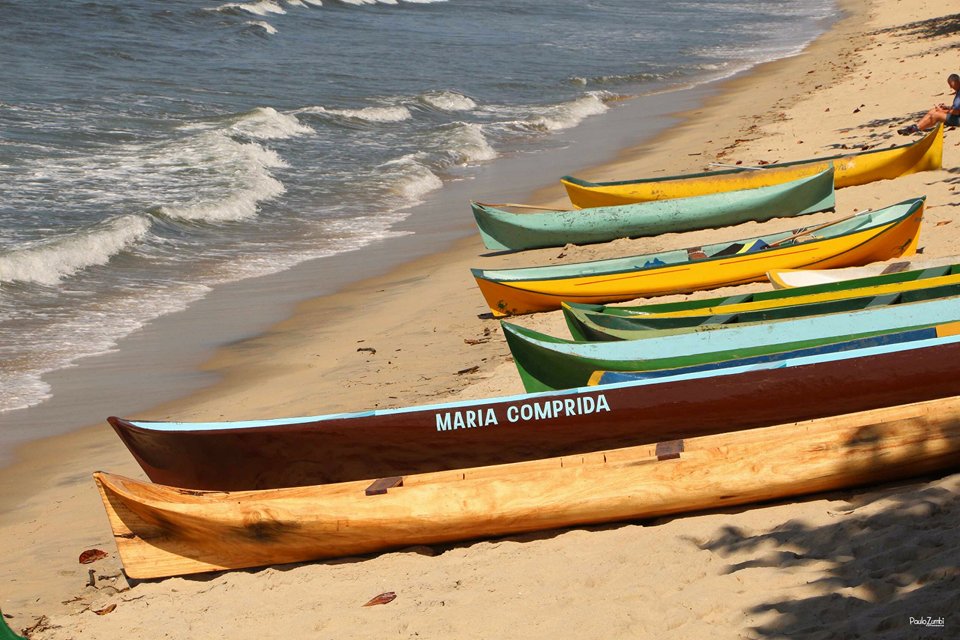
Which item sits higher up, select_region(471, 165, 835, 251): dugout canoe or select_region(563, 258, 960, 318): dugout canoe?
select_region(563, 258, 960, 318): dugout canoe

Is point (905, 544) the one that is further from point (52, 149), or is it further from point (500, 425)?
point (52, 149)

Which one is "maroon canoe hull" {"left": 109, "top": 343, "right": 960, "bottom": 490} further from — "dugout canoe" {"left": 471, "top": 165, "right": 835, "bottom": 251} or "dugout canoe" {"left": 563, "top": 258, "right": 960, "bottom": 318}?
"dugout canoe" {"left": 471, "top": 165, "right": 835, "bottom": 251}

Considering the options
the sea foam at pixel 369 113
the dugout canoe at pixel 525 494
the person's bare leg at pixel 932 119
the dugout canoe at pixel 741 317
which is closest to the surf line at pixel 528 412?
the dugout canoe at pixel 525 494

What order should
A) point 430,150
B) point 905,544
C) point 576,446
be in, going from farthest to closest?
point 430,150, point 576,446, point 905,544

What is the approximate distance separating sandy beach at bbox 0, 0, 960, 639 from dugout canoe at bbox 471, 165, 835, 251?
67.3 inches

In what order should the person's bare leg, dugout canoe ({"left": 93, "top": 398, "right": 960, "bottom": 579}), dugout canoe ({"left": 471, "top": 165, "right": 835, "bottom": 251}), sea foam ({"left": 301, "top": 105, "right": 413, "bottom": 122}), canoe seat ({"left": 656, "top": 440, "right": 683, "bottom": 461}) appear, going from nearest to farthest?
1. dugout canoe ({"left": 93, "top": 398, "right": 960, "bottom": 579})
2. canoe seat ({"left": 656, "top": 440, "right": 683, "bottom": 461})
3. dugout canoe ({"left": 471, "top": 165, "right": 835, "bottom": 251})
4. the person's bare leg
5. sea foam ({"left": 301, "top": 105, "right": 413, "bottom": 122})

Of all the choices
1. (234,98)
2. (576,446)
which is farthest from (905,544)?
(234,98)

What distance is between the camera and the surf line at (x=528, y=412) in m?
6.32

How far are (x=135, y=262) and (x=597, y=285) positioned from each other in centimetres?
695

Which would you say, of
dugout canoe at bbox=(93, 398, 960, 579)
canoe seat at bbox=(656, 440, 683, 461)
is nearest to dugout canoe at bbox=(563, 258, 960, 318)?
dugout canoe at bbox=(93, 398, 960, 579)

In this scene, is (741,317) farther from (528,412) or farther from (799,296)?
(528,412)

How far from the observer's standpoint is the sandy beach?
466 centimetres

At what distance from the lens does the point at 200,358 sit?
1070 centimetres

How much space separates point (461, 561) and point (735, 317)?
9.61 ft
